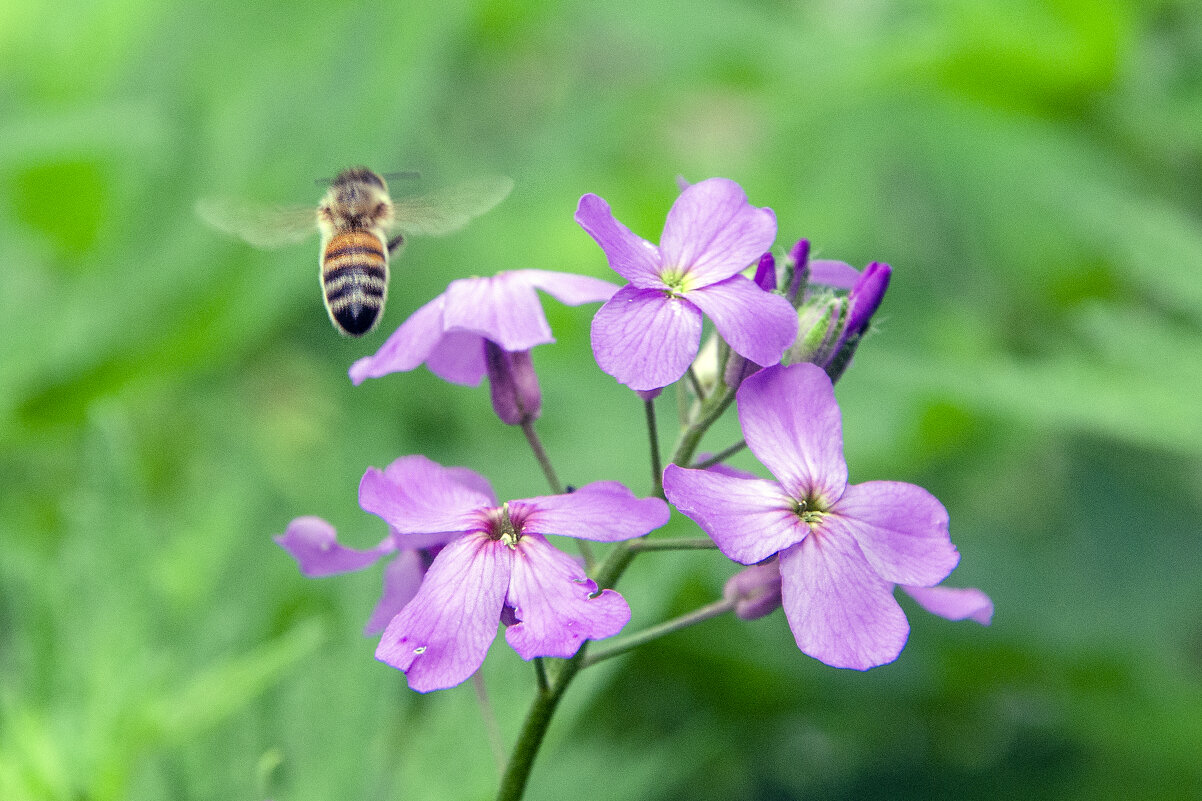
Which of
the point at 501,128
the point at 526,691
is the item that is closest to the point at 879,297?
the point at 526,691

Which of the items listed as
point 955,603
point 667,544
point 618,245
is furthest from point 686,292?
point 955,603

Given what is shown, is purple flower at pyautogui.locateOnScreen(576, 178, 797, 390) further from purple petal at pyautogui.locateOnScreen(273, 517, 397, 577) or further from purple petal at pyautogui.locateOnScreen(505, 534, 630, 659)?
purple petal at pyautogui.locateOnScreen(273, 517, 397, 577)

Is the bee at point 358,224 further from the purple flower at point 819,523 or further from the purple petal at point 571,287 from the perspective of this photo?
the purple flower at point 819,523

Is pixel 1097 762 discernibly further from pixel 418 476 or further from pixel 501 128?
pixel 501 128

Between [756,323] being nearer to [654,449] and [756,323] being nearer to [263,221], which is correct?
[654,449]

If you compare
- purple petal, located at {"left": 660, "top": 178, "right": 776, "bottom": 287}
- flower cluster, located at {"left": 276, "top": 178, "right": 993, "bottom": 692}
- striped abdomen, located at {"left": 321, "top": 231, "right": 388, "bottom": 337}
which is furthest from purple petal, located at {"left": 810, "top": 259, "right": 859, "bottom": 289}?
striped abdomen, located at {"left": 321, "top": 231, "right": 388, "bottom": 337}
